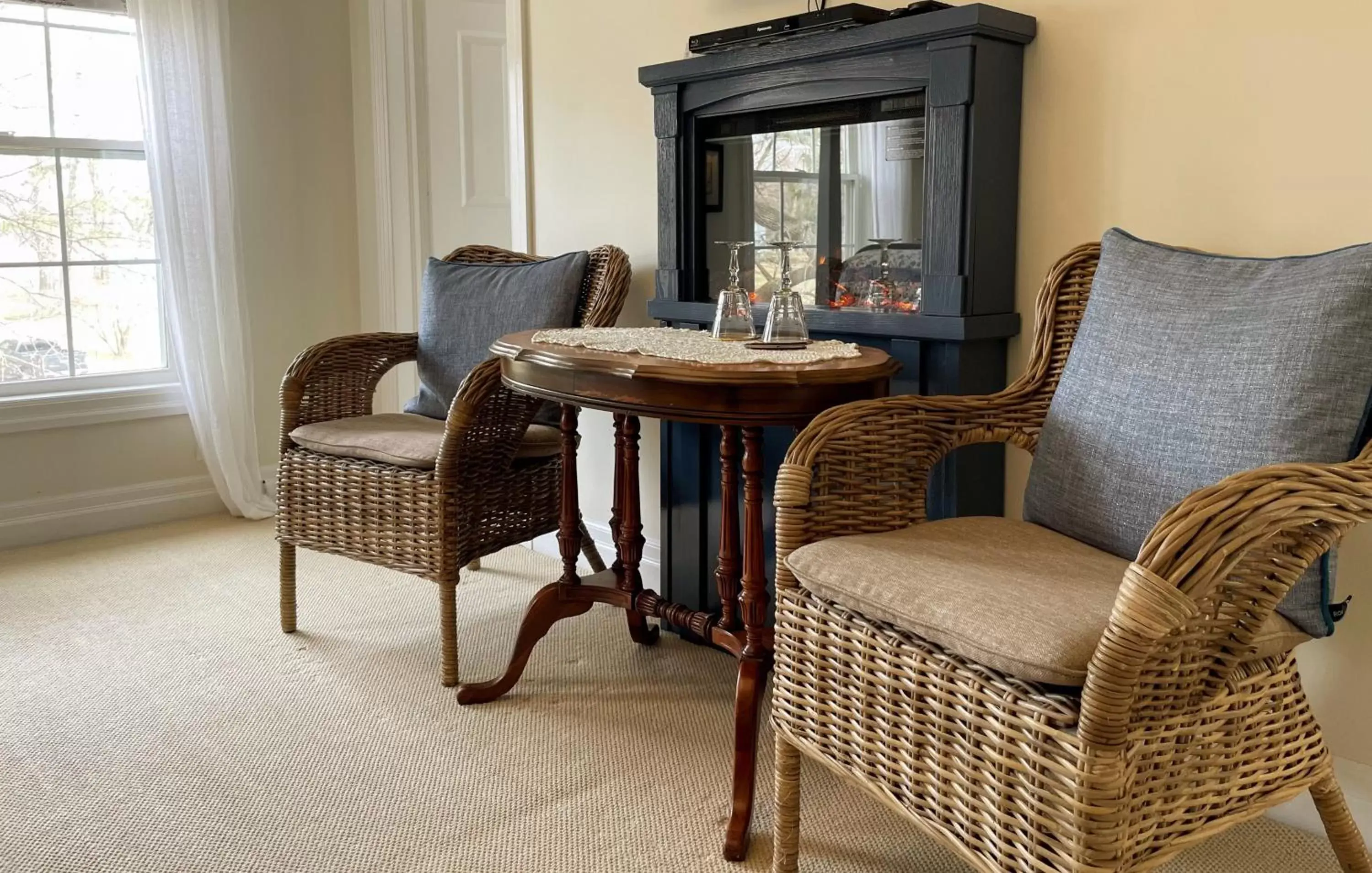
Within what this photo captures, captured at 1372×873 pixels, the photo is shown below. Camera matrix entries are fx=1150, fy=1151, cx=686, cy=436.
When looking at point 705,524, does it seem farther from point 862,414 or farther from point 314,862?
point 314,862

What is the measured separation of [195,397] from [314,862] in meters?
2.33

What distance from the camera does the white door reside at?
3.67 metres

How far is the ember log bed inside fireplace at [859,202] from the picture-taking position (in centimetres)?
200

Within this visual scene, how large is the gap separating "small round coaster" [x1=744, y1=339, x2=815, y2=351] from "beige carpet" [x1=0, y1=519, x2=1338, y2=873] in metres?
0.74

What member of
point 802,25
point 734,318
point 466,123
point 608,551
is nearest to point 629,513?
point 734,318

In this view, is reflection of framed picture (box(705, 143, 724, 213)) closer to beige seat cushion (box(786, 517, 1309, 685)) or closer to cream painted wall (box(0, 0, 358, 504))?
beige seat cushion (box(786, 517, 1309, 685))

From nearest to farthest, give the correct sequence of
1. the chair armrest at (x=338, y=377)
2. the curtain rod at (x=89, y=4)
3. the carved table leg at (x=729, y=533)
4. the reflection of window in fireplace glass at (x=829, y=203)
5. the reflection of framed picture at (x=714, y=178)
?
the carved table leg at (x=729, y=533), the reflection of window in fireplace glass at (x=829, y=203), the reflection of framed picture at (x=714, y=178), the chair armrest at (x=338, y=377), the curtain rod at (x=89, y=4)

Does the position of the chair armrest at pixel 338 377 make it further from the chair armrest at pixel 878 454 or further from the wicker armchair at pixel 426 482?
the chair armrest at pixel 878 454

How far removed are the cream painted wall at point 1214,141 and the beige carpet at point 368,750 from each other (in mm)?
489

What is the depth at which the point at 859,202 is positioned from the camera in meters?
2.31

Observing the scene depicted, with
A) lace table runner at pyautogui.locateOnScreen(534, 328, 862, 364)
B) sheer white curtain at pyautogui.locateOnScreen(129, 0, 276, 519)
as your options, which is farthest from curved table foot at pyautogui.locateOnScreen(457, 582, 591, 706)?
sheer white curtain at pyautogui.locateOnScreen(129, 0, 276, 519)

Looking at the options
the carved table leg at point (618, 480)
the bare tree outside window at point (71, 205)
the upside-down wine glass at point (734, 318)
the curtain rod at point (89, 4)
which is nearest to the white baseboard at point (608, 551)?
the carved table leg at point (618, 480)

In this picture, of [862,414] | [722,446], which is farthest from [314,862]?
[862,414]

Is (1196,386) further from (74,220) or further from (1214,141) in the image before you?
(74,220)
